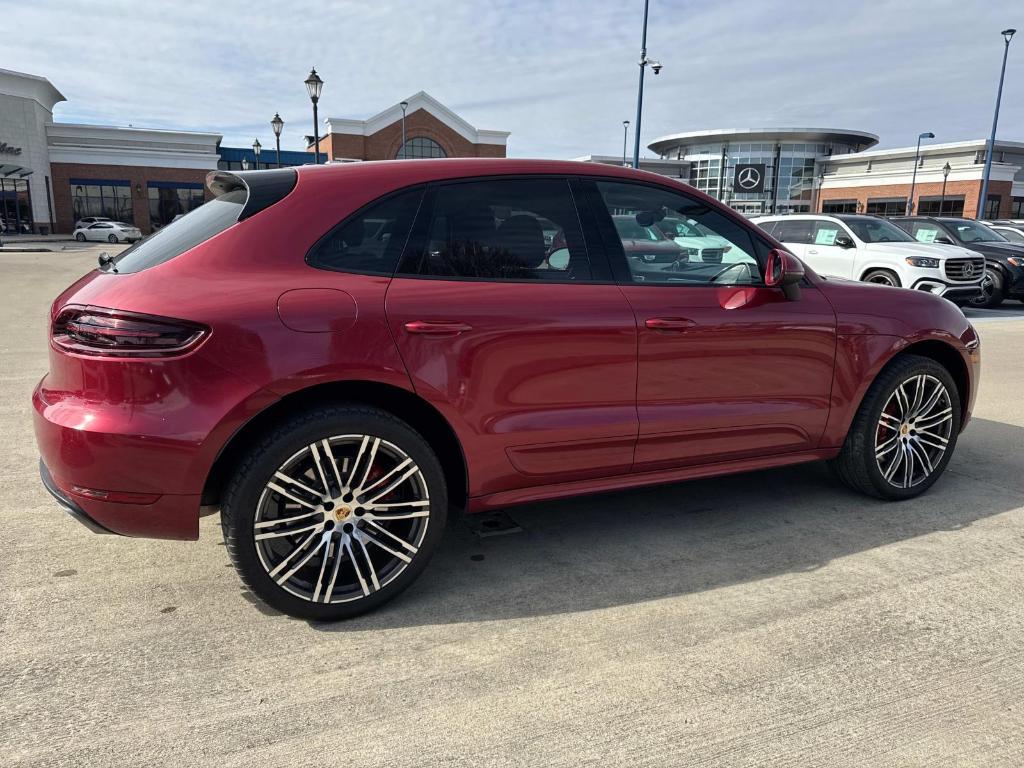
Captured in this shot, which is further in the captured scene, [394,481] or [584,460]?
[584,460]

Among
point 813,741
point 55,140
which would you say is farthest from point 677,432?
point 55,140

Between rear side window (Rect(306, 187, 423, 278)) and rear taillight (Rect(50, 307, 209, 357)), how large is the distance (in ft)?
1.71

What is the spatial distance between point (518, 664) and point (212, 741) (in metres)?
1.00

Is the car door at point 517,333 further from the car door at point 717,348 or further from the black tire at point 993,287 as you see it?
the black tire at point 993,287

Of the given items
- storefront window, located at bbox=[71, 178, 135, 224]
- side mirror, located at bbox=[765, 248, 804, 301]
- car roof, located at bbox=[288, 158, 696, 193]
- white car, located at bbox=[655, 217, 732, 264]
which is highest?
storefront window, located at bbox=[71, 178, 135, 224]

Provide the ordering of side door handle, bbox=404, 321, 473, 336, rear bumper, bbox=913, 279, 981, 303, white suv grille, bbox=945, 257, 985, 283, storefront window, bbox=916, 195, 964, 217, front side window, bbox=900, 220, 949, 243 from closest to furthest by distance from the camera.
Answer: side door handle, bbox=404, 321, 473, 336
rear bumper, bbox=913, 279, 981, 303
white suv grille, bbox=945, 257, 985, 283
front side window, bbox=900, 220, 949, 243
storefront window, bbox=916, 195, 964, 217

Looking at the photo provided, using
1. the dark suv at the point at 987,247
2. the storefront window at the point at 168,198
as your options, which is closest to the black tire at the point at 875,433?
the dark suv at the point at 987,247

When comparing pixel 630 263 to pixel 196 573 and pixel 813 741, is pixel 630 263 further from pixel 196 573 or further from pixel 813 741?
pixel 196 573

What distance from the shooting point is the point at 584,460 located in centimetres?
324

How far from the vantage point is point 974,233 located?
1548 cm

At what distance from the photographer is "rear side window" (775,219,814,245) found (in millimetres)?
13391

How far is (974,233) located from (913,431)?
13926 millimetres

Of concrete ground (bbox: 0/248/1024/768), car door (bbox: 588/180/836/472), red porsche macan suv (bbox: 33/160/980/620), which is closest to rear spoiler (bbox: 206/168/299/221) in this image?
red porsche macan suv (bbox: 33/160/980/620)

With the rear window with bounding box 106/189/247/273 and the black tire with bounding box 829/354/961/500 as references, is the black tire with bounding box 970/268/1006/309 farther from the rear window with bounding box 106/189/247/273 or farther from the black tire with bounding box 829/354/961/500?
the rear window with bounding box 106/189/247/273
